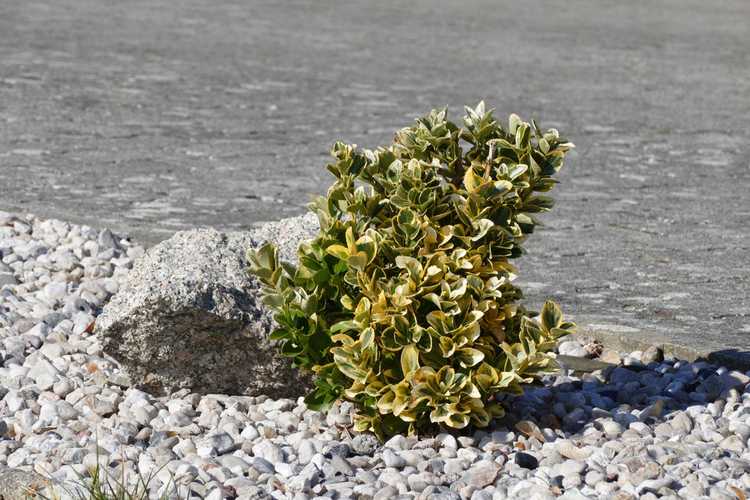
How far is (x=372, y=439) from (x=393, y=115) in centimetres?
551

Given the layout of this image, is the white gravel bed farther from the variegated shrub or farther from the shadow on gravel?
the variegated shrub

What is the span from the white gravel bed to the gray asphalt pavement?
55cm

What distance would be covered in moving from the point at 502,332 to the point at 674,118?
19.8 ft

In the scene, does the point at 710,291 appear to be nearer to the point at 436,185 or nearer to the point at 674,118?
the point at 436,185

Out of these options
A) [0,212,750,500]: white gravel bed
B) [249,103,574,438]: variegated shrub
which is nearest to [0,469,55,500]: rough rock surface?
[0,212,750,500]: white gravel bed

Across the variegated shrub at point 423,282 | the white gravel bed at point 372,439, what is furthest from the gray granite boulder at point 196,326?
the variegated shrub at point 423,282

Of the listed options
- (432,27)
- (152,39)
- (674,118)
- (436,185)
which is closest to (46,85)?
(152,39)

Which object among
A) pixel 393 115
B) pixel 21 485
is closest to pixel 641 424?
pixel 21 485

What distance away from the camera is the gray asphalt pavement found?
5340 mm

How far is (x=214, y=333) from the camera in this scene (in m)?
3.65

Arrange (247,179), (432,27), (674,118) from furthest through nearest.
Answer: (432,27)
(674,118)
(247,179)

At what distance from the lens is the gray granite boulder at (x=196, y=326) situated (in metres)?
3.57

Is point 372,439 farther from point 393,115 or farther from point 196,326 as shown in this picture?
point 393,115

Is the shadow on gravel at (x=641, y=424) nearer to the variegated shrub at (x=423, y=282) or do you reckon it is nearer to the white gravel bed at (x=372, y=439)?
the white gravel bed at (x=372, y=439)
